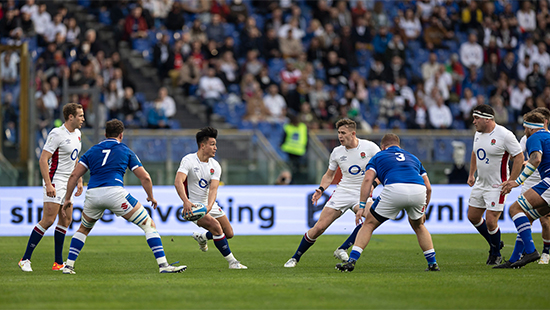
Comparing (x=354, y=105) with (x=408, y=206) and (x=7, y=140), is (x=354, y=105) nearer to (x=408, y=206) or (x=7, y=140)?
(x=7, y=140)

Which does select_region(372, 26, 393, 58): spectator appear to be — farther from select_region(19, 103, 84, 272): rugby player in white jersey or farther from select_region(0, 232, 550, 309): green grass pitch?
select_region(19, 103, 84, 272): rugby player in white jersey

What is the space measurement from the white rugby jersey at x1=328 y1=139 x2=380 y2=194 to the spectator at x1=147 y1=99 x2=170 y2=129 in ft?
28.5

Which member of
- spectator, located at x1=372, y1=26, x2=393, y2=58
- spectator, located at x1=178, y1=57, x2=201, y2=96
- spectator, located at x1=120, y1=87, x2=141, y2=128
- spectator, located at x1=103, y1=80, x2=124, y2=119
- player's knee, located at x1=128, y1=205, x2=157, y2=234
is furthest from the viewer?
spectator, located at x1=372, y1=26, x2=393, y2=58

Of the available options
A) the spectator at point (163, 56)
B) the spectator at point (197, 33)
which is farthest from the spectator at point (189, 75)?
the spectator at point (197, 33)

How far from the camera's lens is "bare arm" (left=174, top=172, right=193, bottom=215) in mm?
8562

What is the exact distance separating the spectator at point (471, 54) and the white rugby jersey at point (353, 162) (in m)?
14.9

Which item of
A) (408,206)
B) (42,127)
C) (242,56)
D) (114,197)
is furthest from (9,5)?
(408,206)

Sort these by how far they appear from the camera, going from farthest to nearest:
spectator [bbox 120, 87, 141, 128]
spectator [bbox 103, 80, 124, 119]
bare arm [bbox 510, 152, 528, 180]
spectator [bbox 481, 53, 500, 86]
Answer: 1. spectator [bbox 481, 53, 500, 86]
2. spectator [bbox 103, 80, 124, 119]
3. spectator [bbox 120, 87, 141, 128]
4. bare arm [bbox 510, 152, 528, 180]

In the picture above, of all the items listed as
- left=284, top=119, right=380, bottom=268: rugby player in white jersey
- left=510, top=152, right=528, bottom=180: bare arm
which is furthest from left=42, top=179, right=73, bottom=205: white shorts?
left=510, top=152, right=528, bottom=180: bare arm

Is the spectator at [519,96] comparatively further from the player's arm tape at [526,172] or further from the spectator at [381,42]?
the player's arm tape at [526,172]

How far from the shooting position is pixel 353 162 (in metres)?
9.80

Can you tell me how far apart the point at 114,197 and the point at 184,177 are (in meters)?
1.03

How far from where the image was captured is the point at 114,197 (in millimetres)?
8180

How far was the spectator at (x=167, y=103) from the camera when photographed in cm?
1853
